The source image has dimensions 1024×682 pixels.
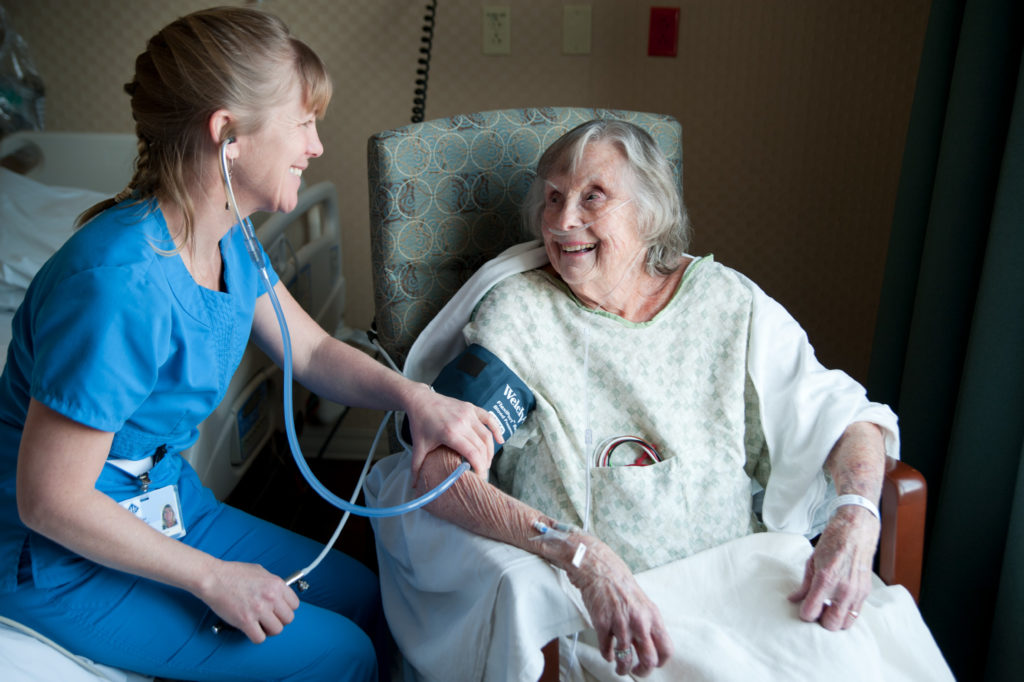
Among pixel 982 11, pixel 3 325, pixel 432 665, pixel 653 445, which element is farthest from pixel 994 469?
pixel 3 325

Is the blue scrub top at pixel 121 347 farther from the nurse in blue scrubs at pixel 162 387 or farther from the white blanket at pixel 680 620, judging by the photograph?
the white blanket at pixel 680 620

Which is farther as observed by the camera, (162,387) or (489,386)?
(489,386)

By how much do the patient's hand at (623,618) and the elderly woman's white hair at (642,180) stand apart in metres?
0.68

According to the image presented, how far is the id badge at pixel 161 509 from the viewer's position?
3.84 ft

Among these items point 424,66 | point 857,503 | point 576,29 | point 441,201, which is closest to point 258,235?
point 441,201

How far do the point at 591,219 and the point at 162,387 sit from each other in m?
0.79

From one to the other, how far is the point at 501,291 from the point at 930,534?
1.22 m

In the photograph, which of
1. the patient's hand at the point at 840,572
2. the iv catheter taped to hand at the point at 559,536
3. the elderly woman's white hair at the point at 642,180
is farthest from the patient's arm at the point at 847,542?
the elderly woman's white hair at the point at 642,180

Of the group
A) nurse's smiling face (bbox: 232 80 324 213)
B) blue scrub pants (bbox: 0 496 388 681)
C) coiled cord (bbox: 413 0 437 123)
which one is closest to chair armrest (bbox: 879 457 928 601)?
blue scrub pants (bbox: 0 496 388 681)

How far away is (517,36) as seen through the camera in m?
2.27

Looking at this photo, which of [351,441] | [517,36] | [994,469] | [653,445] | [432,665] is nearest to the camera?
[432,665]

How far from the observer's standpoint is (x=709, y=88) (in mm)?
2270

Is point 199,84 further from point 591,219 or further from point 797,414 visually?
point 797,414

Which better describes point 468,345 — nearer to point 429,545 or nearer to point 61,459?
point 429,545
